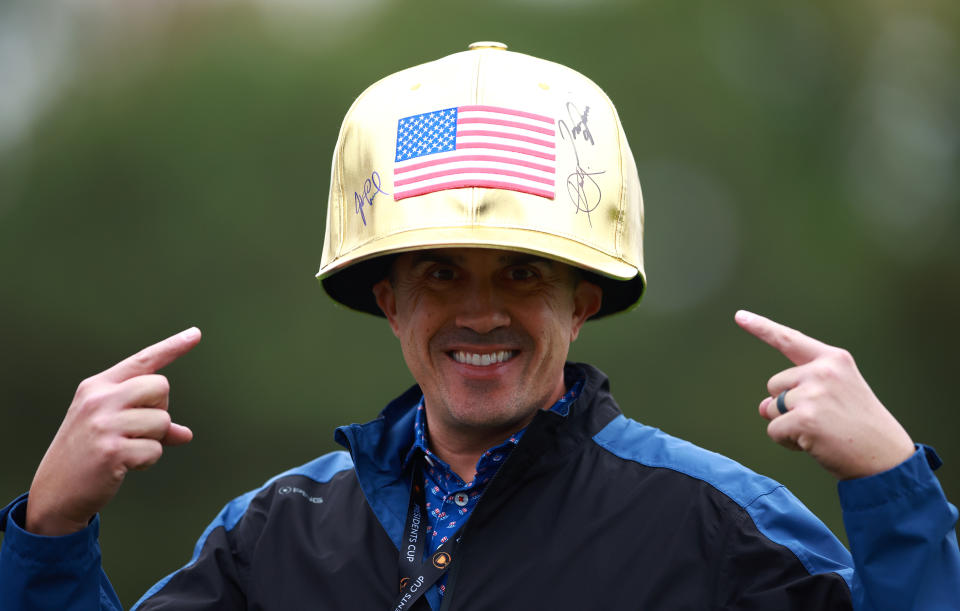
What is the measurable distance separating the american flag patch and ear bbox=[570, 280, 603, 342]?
16.5 inches

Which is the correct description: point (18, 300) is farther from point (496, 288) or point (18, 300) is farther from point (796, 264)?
point (496, 288)

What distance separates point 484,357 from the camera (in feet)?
9.34

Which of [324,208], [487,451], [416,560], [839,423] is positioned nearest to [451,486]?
[487,451]

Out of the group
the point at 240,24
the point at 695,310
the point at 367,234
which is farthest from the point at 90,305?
the point at 367,234

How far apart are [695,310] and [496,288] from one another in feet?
41.3

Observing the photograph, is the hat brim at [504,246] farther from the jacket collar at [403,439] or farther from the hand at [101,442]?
the hand at [101,442]

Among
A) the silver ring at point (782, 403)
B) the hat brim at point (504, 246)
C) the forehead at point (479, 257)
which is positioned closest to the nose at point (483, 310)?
the forehead at point (479, 257)

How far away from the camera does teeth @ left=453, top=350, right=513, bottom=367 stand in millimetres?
2848

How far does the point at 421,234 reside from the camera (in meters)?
2.69

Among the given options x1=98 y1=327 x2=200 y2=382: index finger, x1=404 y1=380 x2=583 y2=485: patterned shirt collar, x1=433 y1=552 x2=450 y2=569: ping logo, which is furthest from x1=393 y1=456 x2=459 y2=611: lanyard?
x1=98 y1=327 x2=200 y2=382: index finger

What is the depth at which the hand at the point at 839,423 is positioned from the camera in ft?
7.29

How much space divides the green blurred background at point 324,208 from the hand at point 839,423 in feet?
35.9
